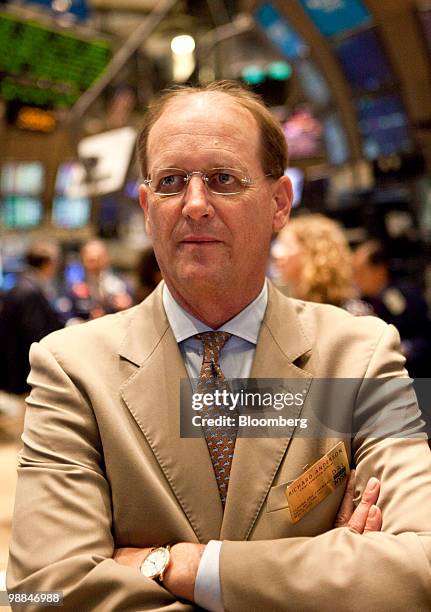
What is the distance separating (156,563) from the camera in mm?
1522

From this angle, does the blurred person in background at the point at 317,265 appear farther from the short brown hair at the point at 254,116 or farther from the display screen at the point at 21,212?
the display screen at the point at 21,212

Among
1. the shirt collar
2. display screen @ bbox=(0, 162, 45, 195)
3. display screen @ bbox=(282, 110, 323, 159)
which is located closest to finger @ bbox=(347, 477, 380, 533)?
the shirt collar

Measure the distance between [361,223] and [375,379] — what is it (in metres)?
4.49

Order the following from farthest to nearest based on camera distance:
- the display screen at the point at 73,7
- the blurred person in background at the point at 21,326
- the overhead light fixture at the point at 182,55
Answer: the display screen at the point at 73,7, the overhead light fixture at the point at 182,55, the blurred person in background at the point at 21,326

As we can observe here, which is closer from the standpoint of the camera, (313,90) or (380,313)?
(380,313)

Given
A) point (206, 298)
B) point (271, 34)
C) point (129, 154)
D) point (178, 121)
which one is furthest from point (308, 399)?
point (271, 34)

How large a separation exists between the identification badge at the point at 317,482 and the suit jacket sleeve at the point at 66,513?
30cm

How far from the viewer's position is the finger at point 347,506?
1.64 meters

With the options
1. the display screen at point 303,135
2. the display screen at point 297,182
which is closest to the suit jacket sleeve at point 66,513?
the display screen at point 297,182

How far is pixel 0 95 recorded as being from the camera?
29.8ft

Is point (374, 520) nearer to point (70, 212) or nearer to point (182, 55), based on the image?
point (182, 55)

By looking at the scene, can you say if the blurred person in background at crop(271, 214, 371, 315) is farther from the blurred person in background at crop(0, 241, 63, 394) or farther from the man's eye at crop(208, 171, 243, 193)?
the man's eye at crop(208, 171, 243, 193)

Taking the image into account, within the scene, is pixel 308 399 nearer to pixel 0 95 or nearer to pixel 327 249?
pixel 327 249

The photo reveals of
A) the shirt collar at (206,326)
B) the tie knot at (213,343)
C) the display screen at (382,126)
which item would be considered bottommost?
the tie knot at (213,343)
